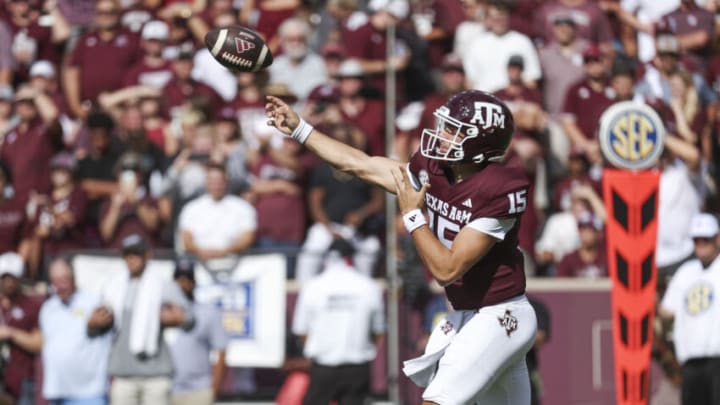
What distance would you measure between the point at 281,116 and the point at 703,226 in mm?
5109

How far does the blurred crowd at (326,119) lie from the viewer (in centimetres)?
1280

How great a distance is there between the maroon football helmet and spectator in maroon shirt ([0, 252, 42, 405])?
260 inches

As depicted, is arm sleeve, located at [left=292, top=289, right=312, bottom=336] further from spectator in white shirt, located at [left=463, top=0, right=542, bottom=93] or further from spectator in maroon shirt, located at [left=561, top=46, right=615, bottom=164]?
spectator in maroon shirt, located at [left=561, top=46, right=615, bottom=164]

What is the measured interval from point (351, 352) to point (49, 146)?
4.05m

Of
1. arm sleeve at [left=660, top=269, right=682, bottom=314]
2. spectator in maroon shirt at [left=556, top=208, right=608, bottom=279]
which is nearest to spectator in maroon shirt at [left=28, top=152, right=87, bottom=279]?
spectator in maroon shirt at [left=556, top=208, right=608, bottom=279]

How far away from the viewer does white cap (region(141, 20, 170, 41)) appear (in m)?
14.7

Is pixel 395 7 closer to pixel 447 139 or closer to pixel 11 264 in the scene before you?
pixel 11 264

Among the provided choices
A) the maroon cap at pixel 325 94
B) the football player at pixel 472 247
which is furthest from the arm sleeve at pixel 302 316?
the football player at pixel 472 247

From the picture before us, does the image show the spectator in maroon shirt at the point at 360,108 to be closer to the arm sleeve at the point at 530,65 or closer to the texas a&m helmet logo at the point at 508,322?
the arm sleeve at the point at 530,65

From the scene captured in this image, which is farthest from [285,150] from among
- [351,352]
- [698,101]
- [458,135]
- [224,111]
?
[458,135]

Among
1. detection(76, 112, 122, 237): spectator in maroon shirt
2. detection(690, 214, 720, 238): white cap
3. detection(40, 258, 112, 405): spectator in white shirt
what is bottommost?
detection(40, 258, 112, 405): spectator in white shirt

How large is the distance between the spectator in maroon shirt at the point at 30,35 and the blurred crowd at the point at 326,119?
0.41 meters

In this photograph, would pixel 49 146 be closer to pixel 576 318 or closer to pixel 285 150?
pixel 285 150

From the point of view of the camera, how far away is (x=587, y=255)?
41.1ft
